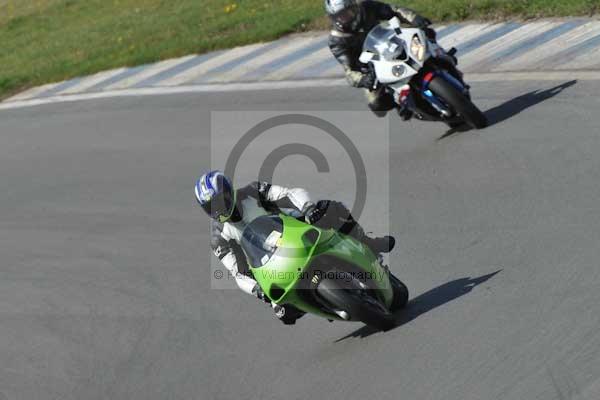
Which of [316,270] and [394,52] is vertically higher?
[394,52]

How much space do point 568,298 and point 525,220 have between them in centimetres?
176

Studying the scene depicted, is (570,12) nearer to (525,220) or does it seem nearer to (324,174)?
(324,174)

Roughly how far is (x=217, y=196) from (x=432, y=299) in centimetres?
181

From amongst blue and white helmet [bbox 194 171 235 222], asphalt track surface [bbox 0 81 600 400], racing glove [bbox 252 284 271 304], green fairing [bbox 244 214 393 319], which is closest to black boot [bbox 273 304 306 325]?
racing glove [bbox 252 284 271 304]

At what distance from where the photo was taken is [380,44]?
11.2 metres

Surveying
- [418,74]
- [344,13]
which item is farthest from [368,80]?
[344,13]

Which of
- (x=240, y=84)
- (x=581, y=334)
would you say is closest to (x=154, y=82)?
(x=240, y=84)

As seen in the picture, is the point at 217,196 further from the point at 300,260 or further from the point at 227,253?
the point at 300,260

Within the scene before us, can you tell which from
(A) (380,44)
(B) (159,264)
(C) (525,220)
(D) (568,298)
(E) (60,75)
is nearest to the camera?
(D) (568,298)

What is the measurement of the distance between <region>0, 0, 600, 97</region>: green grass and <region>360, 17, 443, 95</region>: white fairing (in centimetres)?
382

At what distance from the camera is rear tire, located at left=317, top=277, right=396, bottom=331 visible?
6.91 m

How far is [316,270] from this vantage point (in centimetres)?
703

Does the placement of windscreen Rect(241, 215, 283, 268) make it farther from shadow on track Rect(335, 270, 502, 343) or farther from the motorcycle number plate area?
the motorcycle number plate area

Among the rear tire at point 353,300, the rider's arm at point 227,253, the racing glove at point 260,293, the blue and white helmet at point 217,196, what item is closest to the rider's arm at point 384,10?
the rider's arm at point 227,253
